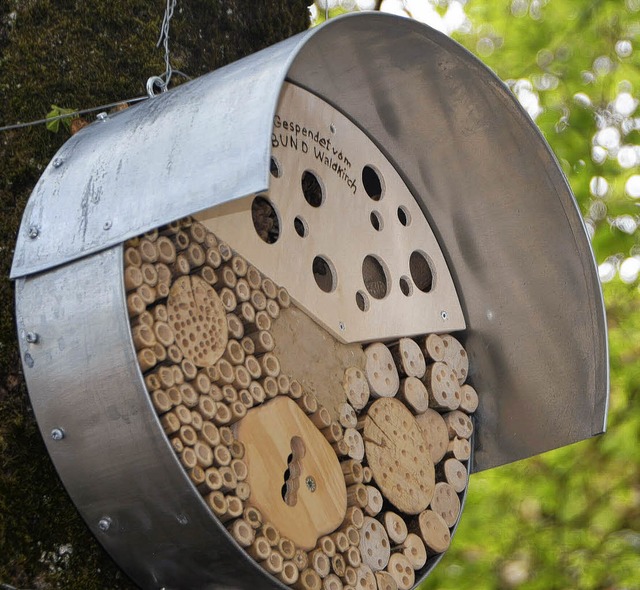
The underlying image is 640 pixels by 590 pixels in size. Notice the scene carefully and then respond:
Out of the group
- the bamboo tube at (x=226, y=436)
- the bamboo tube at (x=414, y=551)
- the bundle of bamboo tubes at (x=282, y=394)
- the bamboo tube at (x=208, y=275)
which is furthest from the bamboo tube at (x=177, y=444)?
the bamboo tube at (x=414, y=551)

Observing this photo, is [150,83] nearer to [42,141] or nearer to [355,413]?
[42,141]

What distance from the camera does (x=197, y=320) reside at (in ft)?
5.79

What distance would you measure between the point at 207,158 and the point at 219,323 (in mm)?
395

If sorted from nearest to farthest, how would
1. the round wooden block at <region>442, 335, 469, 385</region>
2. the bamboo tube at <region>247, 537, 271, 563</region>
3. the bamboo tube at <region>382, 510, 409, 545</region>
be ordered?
the bamboo tube at <region>247, 537, 271, 563</region>, the bamboo tube at <region>382, 510, 409, 545</region>, the round wooden block at <region>442, 335, 469, 385</region>

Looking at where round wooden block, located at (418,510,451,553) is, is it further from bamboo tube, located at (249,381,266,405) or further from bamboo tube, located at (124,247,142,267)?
bamboo tube, located at (124,247,142,267)

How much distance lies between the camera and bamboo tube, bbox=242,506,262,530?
1700 mm

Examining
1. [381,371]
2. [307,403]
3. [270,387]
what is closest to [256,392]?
[270,387]

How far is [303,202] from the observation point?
2.09 meters

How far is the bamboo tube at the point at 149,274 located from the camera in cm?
166

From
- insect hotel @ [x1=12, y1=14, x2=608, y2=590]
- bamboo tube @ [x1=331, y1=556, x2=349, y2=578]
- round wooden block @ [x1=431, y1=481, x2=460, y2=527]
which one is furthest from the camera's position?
round wooden block @ [x1=431, y1=481, x2=460, y2=527]

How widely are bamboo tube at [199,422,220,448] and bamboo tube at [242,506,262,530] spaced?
5.2 inches

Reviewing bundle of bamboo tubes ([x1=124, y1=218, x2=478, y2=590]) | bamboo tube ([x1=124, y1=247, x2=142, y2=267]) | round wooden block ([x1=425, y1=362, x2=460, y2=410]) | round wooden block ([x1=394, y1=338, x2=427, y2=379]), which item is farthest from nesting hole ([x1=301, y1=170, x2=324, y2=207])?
bamboo tube ([x1=124, y1=247, x2=142, y2=267])

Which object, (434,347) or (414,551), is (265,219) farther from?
(414,551)

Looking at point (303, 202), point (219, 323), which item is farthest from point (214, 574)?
point (303, 202)
